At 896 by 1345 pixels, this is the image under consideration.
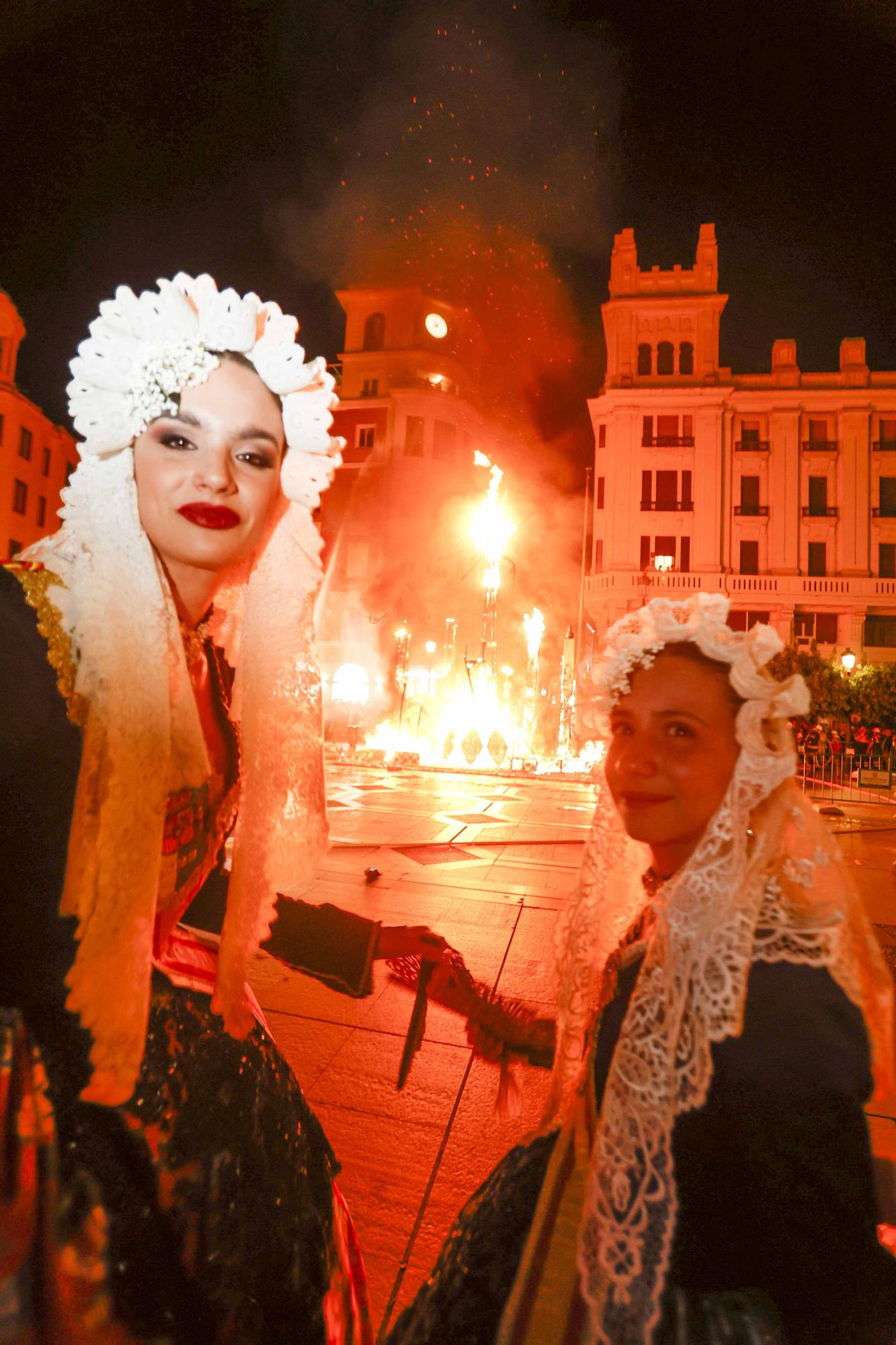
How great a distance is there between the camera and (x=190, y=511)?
1.37 meters

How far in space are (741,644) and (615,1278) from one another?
118 centimetres

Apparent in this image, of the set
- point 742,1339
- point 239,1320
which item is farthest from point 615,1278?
point 239,1320

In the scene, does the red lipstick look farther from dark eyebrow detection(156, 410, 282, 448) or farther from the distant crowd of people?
the distant crowd of people

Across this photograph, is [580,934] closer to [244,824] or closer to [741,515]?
[244,824]

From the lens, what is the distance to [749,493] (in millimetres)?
30203

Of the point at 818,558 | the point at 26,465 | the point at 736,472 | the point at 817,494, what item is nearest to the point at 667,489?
the point at 736,472

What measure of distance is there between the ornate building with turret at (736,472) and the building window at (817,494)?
54mm

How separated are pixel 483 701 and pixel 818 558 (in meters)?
18.6

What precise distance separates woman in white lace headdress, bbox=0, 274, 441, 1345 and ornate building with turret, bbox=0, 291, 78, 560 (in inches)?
1155

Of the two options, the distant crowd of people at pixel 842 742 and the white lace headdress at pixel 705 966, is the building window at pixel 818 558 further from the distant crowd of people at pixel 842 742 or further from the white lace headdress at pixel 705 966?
the white lace headdress at pixel 705 966

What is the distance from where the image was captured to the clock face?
33531 mm

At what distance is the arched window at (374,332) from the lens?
33.8 meters

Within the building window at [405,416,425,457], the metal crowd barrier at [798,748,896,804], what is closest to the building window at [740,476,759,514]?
the building window at [405,416,425,457]

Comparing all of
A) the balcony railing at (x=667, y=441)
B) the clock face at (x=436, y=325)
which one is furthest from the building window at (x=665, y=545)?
the clock face at (x=436, y=325)
